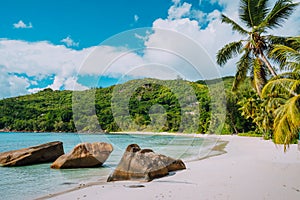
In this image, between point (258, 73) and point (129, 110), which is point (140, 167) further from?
point (258, 73)

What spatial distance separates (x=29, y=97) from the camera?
6097 cm

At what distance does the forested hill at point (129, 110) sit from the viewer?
28.7ft

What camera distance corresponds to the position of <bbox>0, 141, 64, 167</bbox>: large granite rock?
36.5 ft

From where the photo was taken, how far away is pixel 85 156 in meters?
10.1

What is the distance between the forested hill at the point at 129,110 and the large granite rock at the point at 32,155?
161 cm

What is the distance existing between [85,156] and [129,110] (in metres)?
3.12

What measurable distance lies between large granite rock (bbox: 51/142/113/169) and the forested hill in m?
0.73

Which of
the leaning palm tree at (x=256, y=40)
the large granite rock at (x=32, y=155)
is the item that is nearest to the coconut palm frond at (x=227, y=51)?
the leaning palm tree at (x=256, y=40)

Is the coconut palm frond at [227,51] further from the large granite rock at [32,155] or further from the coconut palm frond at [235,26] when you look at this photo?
the large granite rock at [32,155]

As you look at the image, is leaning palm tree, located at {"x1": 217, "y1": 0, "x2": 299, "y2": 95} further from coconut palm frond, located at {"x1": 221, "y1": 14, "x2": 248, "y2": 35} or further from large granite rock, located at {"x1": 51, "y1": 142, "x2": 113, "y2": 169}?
large granite rock, located at {"x1": 51, "y1": 142, "x2": 113, "y2": 169}

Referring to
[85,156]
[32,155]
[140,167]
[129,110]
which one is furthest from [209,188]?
[32,155]

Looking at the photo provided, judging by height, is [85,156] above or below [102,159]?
above

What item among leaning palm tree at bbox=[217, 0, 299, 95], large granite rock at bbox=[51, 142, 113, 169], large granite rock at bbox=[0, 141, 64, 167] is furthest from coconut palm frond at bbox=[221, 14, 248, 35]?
large granite rock at bbox=[0, 141, 64, 167]

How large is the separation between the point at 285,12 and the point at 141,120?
7695 mm
